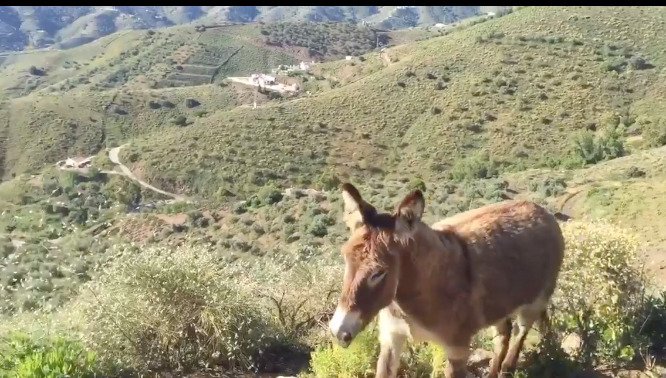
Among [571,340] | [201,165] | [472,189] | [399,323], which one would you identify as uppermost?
[399,323]

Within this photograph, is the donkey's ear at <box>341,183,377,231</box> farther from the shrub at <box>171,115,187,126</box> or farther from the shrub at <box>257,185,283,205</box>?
the shrub at <box>171,115,187,126</box>

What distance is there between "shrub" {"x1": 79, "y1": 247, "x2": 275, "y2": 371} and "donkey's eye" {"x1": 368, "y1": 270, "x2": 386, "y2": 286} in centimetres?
244

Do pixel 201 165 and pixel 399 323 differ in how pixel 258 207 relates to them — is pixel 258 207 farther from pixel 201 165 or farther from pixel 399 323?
pixel 399 323

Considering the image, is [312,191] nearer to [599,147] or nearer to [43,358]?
[599,147]

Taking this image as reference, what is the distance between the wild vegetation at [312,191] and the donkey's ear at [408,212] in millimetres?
1789

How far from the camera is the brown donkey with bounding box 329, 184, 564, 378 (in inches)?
129

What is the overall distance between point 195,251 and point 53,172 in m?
51.4

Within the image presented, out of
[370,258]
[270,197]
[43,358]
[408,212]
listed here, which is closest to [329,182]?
[270,197]

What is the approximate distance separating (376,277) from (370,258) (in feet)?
0.34

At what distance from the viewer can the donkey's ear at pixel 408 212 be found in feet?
11.0

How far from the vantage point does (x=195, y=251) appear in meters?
5.91

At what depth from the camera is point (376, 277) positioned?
3.26 metres

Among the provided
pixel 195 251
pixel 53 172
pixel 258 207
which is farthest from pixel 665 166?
pixel 53 172

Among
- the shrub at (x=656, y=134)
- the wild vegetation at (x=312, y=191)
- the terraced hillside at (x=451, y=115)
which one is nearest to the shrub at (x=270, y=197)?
the wild vegetation at (x=312, y=191)
